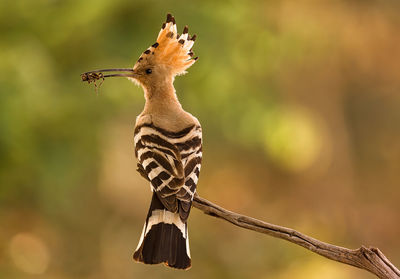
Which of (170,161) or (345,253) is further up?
(170,161)

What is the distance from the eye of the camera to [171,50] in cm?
208

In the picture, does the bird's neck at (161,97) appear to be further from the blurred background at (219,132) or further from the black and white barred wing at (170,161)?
the blurred background at (219,132)

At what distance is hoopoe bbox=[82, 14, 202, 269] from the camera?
1807 millimetres

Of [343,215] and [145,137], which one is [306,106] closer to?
[343,215]

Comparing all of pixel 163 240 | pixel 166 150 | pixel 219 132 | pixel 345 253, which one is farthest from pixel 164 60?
pixel 219 132

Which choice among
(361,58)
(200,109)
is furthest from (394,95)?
(200,109)

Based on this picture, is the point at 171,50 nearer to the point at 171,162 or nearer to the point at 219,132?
the point at 171,162

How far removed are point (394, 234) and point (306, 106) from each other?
139 centimetres

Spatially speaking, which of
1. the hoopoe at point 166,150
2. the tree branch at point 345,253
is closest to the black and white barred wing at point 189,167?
the hoopoe at point 166,150

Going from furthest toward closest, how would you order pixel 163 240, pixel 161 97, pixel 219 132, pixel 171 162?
pixel 219 132 < pixel 161 97 < pixel 171 162 < pixel 163 240

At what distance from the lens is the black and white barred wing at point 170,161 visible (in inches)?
72.5

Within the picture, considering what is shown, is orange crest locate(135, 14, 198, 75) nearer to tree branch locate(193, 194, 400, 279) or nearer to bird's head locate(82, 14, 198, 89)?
bird's head locate(82, 14, 198, 89)

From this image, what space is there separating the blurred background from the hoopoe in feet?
6.00

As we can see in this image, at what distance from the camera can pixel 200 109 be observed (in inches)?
197
